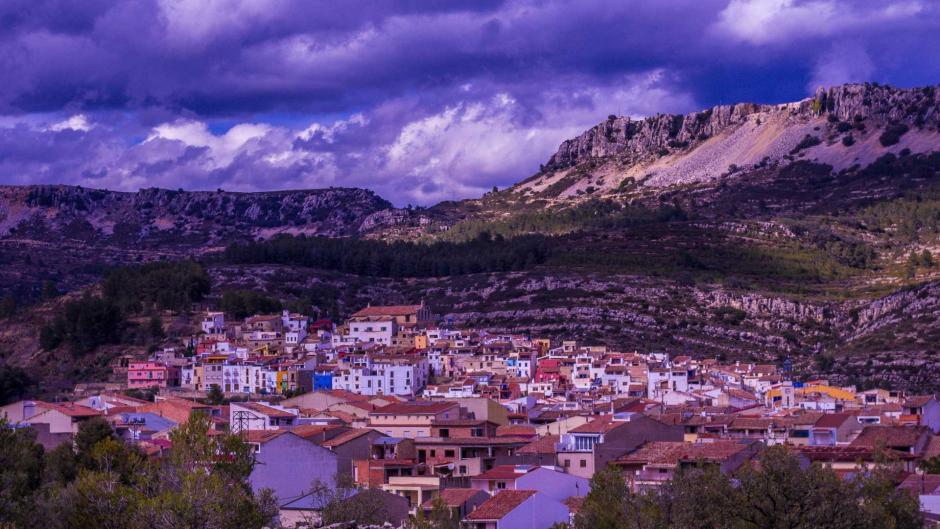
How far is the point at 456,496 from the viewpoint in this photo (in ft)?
135

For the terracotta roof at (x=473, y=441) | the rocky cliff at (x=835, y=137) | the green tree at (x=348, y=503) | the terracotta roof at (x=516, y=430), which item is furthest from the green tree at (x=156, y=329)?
the rocky cliff at (x=835, y=137)

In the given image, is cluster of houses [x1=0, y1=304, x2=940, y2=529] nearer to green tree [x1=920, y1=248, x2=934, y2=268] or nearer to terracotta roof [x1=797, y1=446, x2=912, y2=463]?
terracotta roof [x1=797, y1=446, x2=912, y2=463]

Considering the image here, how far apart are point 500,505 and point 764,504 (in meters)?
7.50

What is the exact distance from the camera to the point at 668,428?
5081cm

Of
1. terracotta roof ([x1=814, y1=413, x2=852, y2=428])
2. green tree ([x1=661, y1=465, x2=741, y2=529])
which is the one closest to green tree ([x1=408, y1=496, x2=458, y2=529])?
green tree ([x1=661, y1=465, x2=741, y2=529])

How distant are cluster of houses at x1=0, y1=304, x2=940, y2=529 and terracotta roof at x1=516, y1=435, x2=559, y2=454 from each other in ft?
0.29

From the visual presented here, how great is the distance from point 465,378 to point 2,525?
188 feet

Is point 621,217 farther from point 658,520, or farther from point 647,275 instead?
point 658,520

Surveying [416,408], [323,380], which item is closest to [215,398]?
[323,380]

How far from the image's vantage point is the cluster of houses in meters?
42.9

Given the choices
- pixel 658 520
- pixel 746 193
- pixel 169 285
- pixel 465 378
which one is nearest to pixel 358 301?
pixel 169 285

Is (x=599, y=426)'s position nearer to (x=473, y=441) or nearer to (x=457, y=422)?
(x=473, y=441)

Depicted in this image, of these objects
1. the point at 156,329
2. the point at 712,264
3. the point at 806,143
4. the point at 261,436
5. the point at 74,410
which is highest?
the point at 806,143

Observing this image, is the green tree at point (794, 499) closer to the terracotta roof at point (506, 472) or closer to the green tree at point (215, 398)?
the terracotta roof at point (506, 472)
